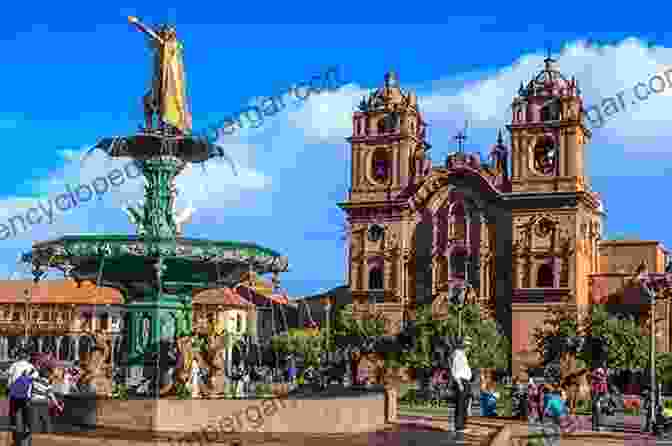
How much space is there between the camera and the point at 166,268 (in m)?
19.5

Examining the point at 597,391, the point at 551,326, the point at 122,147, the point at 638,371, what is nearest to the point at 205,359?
the point at 122,147

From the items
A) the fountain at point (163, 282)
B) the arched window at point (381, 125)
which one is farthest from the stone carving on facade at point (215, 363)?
the arched window at point (381, 125)

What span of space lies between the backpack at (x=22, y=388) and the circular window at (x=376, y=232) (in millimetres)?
56346

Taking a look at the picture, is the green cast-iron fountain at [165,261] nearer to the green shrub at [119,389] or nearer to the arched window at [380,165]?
the green shrub at [119,389]

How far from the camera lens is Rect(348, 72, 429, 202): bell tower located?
6831 centimetres

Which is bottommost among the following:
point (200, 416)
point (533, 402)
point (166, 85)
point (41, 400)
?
point (533, 402)

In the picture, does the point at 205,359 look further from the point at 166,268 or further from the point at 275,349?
the point at 275,349

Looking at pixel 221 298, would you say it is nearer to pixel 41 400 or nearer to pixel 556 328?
pixel 556 328

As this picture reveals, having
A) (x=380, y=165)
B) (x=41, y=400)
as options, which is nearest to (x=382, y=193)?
(x=380, y=165)

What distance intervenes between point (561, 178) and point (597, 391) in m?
41.8

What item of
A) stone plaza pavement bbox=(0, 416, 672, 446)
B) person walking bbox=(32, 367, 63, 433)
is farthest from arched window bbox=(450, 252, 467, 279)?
person walking bbox=(32, 367, 63, 433)

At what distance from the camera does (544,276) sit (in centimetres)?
6366

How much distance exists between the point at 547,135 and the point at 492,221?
20.4 ft

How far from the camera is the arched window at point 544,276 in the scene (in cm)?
6328
